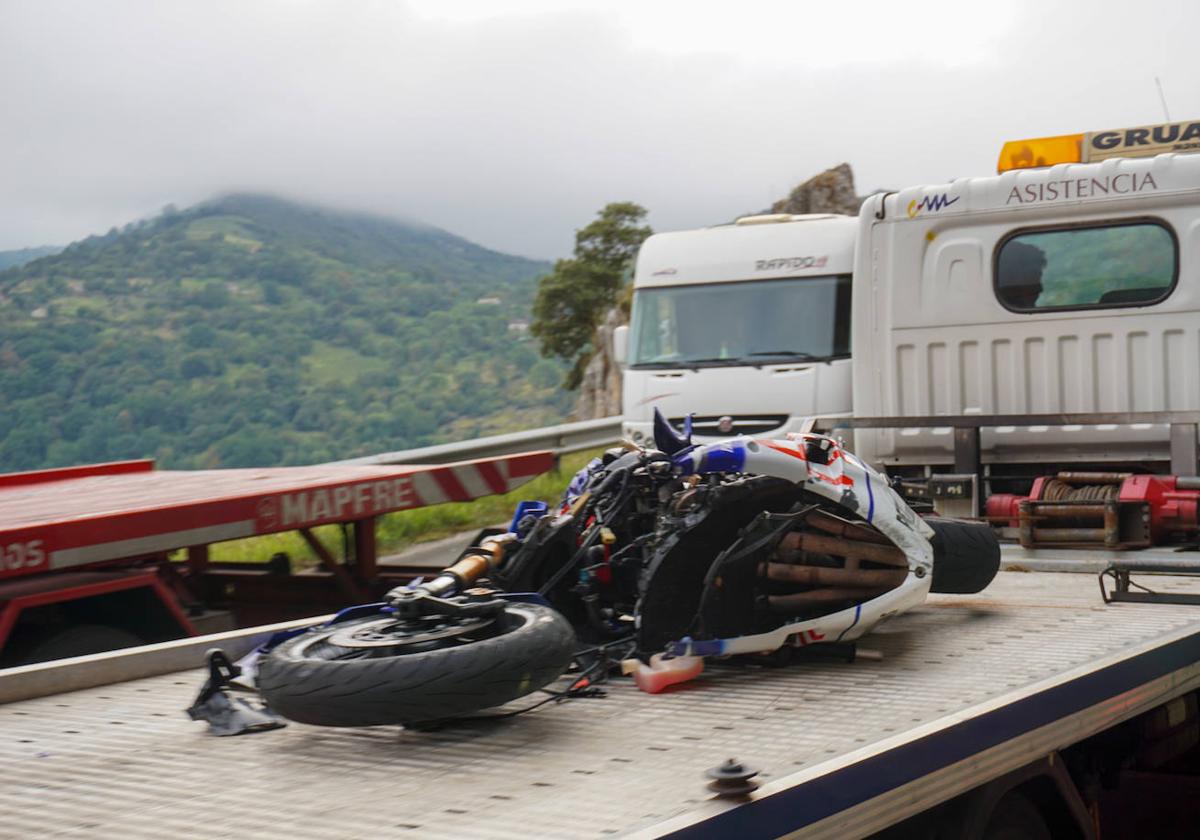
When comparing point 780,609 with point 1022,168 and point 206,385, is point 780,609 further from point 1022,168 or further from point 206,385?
point 206,385

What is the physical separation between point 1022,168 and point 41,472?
6352mm

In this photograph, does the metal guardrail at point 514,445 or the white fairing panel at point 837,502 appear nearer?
the white fairing panel at point 837,502

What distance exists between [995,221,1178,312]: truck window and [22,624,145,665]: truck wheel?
548cm

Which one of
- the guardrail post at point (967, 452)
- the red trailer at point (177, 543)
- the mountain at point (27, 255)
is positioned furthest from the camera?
the mountain at point (27, 255)

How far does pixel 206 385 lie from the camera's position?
27.0m

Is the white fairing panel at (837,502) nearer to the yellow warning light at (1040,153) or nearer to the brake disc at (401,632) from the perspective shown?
the brake disc at (401,632)

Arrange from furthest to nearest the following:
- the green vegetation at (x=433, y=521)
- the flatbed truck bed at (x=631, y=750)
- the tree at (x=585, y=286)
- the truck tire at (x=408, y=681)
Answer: the tree at (x=585, y=286) < the green vegetation at (x=433, y=521) < the truck tire at (x=408, y=681) < the flatbed truck bed at (x=631, y=750)

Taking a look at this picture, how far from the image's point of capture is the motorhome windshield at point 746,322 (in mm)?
12666

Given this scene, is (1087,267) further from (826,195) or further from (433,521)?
(826,195)

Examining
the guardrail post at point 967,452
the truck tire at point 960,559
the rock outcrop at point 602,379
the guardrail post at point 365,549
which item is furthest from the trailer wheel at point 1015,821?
the rock outcrop at point 602,379

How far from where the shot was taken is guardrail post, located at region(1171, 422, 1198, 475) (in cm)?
712

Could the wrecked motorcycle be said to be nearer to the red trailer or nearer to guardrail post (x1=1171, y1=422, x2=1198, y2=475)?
the red trailer

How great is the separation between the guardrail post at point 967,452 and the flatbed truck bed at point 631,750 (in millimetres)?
3092

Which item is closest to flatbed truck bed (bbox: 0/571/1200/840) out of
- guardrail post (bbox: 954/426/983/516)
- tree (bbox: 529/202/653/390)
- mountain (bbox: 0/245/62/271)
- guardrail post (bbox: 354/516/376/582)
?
guardrail post (bbox: 354/516/376/582)
